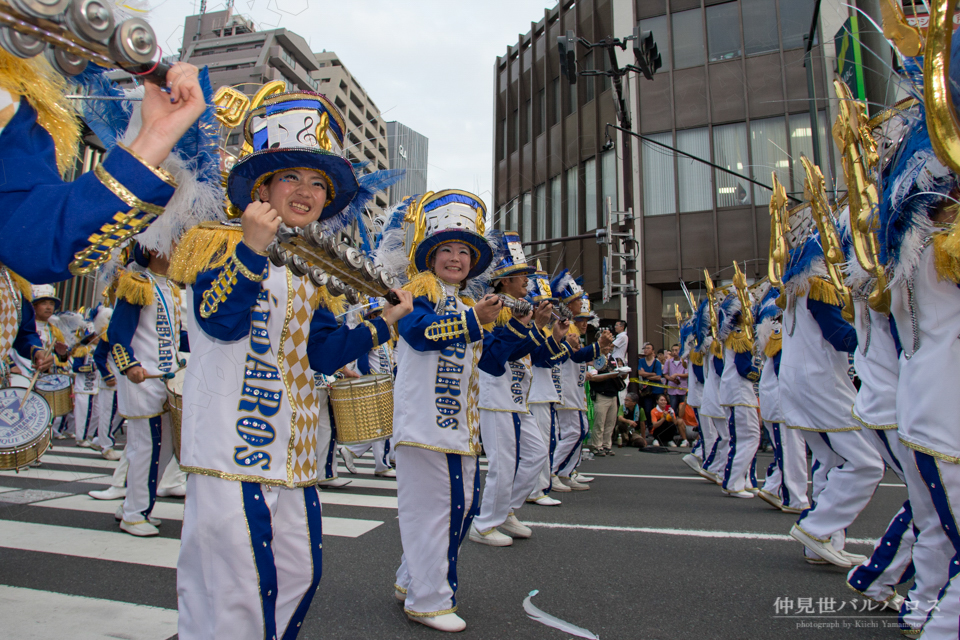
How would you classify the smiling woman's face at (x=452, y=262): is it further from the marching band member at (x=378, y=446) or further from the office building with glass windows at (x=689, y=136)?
the office building with glass windows at (x=689, y=136)

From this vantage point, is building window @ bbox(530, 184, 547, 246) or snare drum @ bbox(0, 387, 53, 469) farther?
building window @ bbox(530, 184, 547, 246)

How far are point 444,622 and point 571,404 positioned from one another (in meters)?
4.91

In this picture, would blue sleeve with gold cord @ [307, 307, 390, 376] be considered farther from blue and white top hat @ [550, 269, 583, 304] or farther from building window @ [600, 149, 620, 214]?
building window @ [600, 149, 620, 214]

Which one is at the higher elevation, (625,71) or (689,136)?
(689,136)

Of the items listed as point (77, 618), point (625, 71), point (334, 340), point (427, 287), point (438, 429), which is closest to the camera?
point (334, 340)

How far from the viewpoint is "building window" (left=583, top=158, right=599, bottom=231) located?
20734 millimetres

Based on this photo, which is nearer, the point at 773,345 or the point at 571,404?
the point at 773,345

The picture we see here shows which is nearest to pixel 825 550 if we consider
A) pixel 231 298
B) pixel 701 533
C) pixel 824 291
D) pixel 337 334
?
pixel 701 533

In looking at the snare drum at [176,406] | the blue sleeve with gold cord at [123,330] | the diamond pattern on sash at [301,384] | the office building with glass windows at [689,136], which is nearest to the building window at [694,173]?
the office building with glass windows at [689,136]

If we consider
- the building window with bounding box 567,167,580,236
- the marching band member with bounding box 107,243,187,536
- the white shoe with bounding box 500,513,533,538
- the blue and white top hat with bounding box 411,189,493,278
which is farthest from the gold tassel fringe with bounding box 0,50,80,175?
the building window with bounding box 567,167,580,236

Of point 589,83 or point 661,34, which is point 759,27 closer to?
point 661,34

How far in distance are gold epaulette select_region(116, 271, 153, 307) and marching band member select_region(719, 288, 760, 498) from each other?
613 centimetres

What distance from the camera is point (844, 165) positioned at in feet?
10.4

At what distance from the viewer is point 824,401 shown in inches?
168
